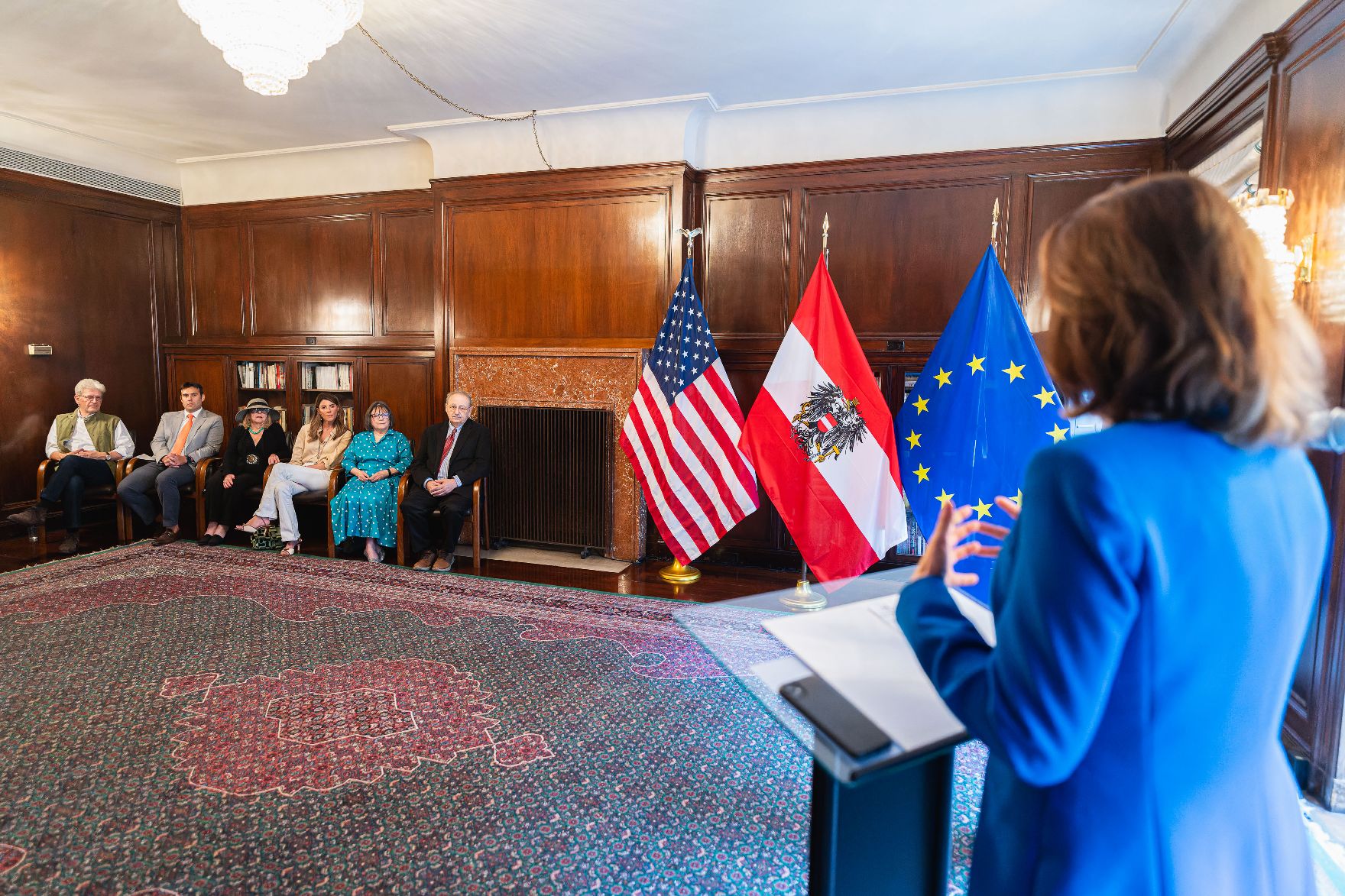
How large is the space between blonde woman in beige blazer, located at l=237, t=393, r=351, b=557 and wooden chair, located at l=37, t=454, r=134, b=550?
37.6 inches

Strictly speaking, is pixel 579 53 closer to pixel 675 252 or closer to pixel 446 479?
pixel 675 252

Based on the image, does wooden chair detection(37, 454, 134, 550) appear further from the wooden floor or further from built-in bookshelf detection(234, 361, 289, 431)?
built-in bookshelf detection(234, 361, 289, 431)

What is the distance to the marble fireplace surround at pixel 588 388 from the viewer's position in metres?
4.53

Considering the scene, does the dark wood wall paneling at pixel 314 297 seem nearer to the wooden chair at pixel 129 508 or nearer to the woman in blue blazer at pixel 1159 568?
the wooden chair at pixel 129 508

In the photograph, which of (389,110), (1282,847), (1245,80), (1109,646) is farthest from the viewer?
(389,110)

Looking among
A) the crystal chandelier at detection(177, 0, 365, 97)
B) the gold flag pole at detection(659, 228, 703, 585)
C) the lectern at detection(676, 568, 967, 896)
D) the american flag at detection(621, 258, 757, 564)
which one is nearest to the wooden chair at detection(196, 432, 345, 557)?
the american flag at detection(621, 258, 757, 564)

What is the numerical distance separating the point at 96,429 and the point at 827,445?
16.6 ft

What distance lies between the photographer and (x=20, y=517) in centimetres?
459

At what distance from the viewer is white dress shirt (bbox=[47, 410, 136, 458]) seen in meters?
4.86

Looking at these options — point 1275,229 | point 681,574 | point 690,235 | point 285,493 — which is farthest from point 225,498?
point 1275,229

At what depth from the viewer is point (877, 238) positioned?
425 cm

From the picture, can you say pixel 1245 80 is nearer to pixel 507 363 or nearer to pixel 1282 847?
Answer: pixel 1282 847

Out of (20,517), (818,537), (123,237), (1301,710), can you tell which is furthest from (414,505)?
(1301,710)

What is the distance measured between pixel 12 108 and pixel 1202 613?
6.71 m
